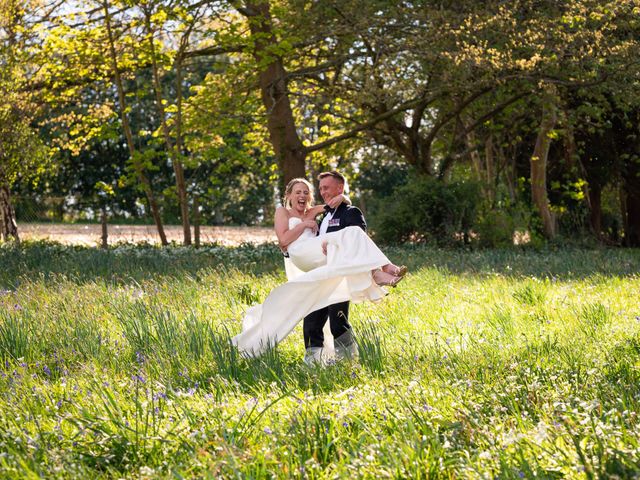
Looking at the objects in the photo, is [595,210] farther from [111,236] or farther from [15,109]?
[15,109]

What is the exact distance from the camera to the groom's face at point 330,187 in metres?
6.54

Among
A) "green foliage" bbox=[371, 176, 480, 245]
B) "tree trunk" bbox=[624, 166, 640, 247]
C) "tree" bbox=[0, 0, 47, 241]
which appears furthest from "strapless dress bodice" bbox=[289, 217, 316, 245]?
"tree trunk" bbox=[624, 166, 640, 247]

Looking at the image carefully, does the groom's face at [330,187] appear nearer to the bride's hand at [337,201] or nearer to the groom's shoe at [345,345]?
the bride's hand at [337,201]

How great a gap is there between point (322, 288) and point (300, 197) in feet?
2.69

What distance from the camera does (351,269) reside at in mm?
6203

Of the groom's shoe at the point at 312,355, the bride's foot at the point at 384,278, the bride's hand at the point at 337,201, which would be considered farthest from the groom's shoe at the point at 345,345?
the bride's hand at the point at 337,201

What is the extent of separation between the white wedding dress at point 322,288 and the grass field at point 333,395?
0.84ft

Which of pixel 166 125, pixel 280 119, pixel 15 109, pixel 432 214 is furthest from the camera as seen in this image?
pixel 15 109

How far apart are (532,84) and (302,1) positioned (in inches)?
221

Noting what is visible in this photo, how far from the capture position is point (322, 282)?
6.38 meters

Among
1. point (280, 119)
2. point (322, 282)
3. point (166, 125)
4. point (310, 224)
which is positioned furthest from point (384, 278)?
point (280, 119)

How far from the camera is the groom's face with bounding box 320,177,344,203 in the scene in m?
6.54

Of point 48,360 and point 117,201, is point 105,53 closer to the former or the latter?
point 48,360

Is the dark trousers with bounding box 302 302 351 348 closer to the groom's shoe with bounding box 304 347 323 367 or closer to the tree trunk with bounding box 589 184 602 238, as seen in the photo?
the groom's shoe with bounding box 304 347 323 367
